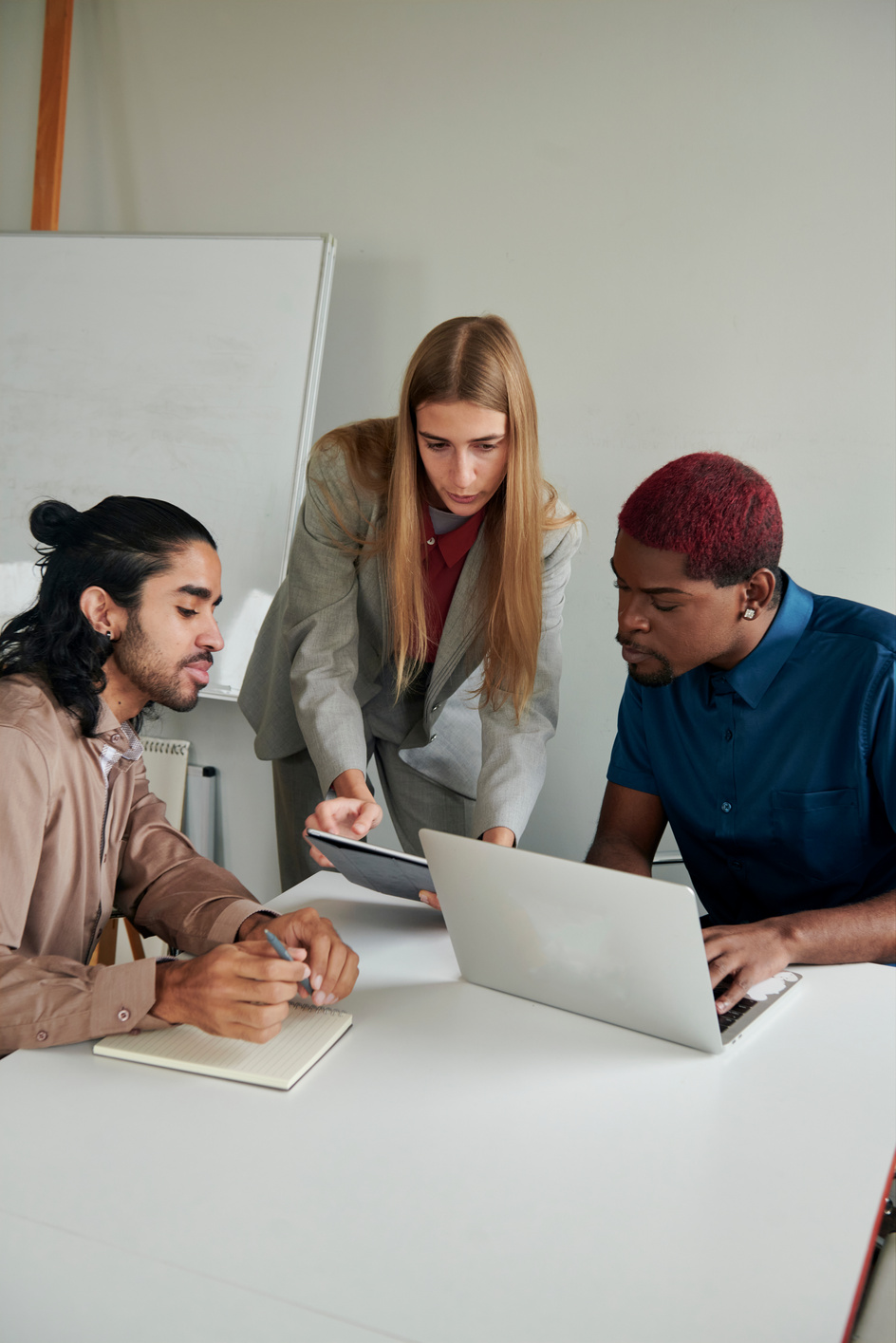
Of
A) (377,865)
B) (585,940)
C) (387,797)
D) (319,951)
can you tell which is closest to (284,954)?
(319,951)

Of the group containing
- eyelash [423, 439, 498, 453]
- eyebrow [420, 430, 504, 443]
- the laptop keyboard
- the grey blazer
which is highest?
eyebrow [420, 430, 504, 443]

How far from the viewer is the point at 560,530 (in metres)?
1.76

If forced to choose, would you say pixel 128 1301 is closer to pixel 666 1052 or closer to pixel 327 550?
pixel 666 1052

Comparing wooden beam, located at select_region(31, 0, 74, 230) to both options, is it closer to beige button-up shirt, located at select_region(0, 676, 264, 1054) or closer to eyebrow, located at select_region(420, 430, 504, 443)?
eyebrow, located at select_region(420, 430, 504, 443)

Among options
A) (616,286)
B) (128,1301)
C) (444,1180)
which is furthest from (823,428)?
(128,1301)

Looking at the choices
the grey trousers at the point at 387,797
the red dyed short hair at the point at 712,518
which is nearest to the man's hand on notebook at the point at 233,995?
the red dyed short hair at the point at 712,518

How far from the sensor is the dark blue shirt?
144 centimetres

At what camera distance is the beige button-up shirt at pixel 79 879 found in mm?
997

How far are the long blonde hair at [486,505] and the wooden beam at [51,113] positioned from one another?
1602 millimetres

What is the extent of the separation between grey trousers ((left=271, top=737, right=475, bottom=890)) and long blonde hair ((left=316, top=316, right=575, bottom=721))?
0.28m

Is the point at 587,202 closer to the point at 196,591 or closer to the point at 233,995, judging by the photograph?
the point at 196,591

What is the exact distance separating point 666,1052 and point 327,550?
1046mm

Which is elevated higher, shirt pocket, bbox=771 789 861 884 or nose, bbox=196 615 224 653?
nose, bbox=196 615 224 653

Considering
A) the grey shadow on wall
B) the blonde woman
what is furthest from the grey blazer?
the grey shadow on wall
